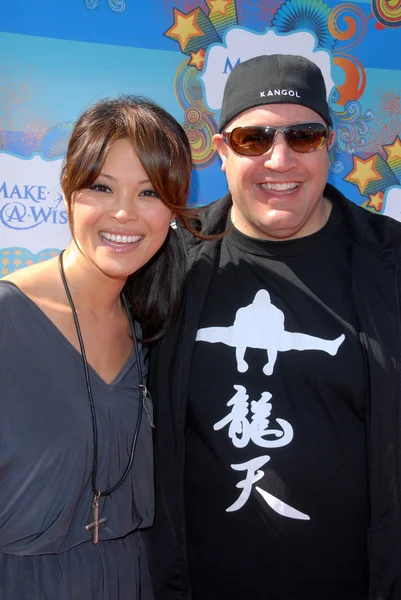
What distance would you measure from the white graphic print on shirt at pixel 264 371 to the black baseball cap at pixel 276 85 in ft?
2.14

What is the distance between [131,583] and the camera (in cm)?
168

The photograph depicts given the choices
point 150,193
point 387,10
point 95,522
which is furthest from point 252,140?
point 95,522

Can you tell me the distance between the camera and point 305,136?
1.94 meters

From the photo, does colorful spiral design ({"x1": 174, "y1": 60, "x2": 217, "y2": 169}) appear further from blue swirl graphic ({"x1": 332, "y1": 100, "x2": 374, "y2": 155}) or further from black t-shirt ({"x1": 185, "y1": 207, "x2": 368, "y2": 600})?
black t-shirt ({"x1": 185, "y1": 207, "x2": 368, "y2": 600})

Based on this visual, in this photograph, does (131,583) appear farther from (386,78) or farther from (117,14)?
(386,78)

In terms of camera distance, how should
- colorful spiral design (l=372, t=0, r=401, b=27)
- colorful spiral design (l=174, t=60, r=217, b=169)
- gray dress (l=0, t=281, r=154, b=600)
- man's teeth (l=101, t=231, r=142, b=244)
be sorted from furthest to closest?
1. colorful spiral design (l=372, t=0, r=401, b=27)
2. colorful spiral design (l=174, t=60, r=217, b=169)
3. man's teeth (l=101, t=231, r=142, b=244)
4. gray dress (l=0, t=281, r=154, b=600)

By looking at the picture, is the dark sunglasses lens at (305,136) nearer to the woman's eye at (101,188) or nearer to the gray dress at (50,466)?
the woman's eye at (101,188)

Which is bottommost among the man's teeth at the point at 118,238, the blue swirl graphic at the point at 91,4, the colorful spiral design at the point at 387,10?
the man's teeth at the point at 118,238

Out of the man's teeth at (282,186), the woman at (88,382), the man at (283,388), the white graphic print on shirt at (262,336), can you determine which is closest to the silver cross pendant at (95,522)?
the woman at (88,382)

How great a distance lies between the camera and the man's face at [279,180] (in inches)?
76.3

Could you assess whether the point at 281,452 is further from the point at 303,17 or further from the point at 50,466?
the point at 303,17

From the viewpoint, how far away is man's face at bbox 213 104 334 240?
6.36 ft

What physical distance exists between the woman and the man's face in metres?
0.28

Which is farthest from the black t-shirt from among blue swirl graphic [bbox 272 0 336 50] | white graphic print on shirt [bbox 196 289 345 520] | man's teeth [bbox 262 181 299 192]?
blue swirl graphic [bbox 272 0 336 50]
